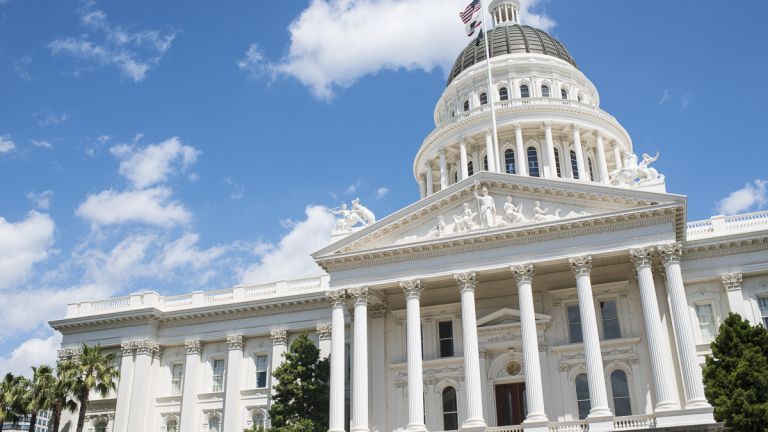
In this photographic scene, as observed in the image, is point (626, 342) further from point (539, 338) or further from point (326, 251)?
point (326, 251)

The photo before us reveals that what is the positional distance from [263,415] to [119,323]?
10.9m

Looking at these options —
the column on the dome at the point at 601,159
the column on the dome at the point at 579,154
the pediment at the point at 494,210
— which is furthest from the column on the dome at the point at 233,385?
the column on the dome at the point at 601,159

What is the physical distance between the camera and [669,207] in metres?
30.5

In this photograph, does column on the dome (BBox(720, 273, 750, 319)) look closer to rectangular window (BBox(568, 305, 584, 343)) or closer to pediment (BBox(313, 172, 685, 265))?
pediment (BBox(313, 172, 685, 265))

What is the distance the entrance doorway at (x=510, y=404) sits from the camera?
34.2 metres

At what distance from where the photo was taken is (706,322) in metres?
34.3

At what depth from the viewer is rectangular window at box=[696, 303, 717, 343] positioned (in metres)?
33.9

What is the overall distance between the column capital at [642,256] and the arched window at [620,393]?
17.9ft

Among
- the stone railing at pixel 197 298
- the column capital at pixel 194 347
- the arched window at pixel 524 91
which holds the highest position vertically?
the arched window at pixel 524 91

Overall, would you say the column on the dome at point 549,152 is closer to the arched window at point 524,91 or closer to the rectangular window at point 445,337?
the arched window at point 524,91

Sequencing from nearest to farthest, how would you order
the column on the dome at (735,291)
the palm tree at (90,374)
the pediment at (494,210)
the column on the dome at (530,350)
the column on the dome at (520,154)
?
the column on the dome at (530,350) < the pediment at (494,210) < the column on the dome at (735,291) < the palm tree at (90,374) < the column on the dome at (520,154)

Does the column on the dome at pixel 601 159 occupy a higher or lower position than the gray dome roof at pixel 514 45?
lower

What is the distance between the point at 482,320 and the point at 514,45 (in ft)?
95.5

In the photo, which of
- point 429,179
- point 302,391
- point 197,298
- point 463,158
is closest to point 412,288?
point 302,391
